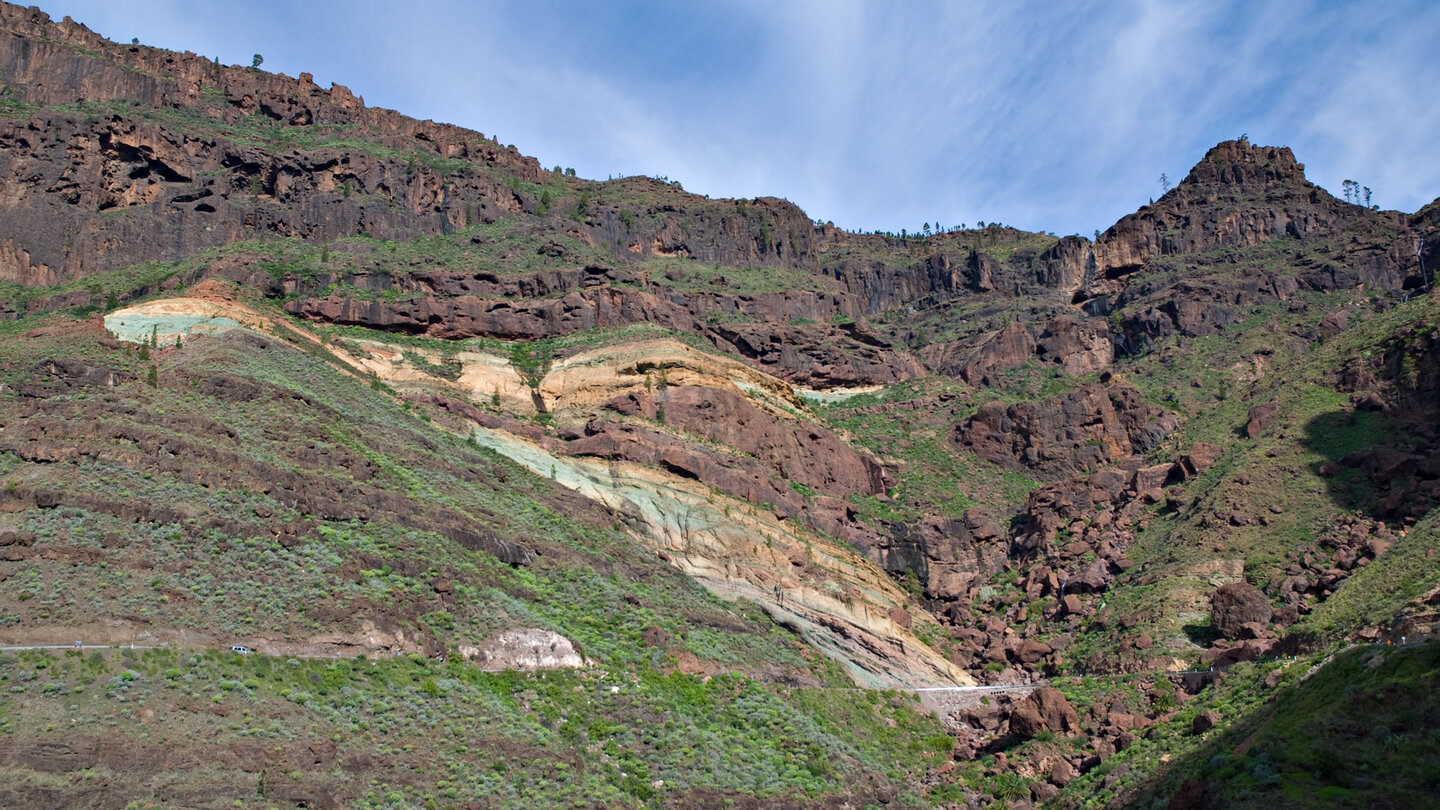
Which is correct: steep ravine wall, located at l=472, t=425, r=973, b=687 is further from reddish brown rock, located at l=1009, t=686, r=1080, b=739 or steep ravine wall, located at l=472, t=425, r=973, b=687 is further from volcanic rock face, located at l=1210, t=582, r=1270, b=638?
volcanic rock face, located at l=1210, t=582, r=1270, b=638

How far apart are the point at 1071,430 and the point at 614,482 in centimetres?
4113

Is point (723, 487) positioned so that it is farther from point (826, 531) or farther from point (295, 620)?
point (295, 620)

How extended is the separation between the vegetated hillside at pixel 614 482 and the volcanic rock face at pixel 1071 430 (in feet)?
1.07

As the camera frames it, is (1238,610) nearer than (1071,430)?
Yes

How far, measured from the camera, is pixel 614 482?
187 feet

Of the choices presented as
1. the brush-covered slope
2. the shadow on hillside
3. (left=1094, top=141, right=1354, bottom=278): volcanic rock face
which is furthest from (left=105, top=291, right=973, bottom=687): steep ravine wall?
(left=1094, top=141, right=1354, bottom=278): volcanic rock face

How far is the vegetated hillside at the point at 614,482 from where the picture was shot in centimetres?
3072

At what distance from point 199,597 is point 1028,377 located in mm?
80505

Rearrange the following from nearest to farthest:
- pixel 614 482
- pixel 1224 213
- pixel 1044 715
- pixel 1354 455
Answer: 1. pixel 1044 715
2. pixel 614 482
3. pixel 1354 455
4. pixel 1224 213

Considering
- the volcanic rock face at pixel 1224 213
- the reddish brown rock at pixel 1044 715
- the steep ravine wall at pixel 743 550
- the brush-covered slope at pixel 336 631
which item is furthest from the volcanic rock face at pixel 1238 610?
the volcanic rock face at pixel 1224 213

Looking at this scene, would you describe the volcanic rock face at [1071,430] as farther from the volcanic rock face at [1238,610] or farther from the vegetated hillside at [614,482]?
the volcanic rock face at [1238,610]

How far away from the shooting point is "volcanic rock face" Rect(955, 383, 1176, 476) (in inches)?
3177

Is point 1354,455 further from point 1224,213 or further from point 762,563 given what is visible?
point 1224,213

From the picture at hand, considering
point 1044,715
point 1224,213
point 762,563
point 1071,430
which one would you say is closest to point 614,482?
point 762,563
